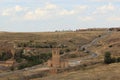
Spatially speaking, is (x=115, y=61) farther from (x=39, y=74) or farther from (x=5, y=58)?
(x=5, y=58)

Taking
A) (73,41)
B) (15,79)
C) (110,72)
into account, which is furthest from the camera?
(73,41)

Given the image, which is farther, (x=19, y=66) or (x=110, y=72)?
(x=19, y=66)

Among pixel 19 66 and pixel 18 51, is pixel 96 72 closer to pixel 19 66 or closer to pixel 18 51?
pixel 19 66

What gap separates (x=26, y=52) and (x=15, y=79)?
188ft

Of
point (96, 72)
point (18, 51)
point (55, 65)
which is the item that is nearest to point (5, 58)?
point (18, 51)

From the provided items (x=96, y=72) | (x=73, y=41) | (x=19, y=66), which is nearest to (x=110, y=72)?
(x=96, y=72)

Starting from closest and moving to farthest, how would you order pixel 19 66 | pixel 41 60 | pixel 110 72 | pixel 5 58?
1. pixel 110 72
2. pixel 19 66
3. pixel 41 60
4. pixel 5 58

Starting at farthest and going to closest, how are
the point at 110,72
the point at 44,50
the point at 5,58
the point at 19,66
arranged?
the point at 44,50 < the point at 5,58 < the point at 19,66 < the point at 110,72

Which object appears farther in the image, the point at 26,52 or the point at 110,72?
the point at 26,52

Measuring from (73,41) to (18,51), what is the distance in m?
47.3

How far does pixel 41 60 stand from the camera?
12125 cm

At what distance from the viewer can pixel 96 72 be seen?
243ft

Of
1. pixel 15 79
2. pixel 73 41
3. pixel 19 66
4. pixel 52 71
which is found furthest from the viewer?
pixel 73 41

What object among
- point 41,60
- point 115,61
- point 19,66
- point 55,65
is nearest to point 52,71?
point 55,65
